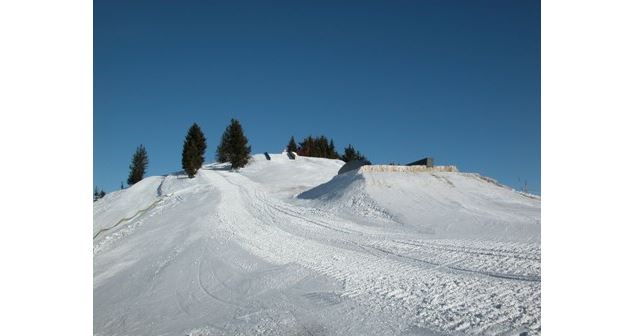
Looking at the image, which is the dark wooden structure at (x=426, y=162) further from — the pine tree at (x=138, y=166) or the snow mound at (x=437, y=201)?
the pine tree at (x=138, y=166)

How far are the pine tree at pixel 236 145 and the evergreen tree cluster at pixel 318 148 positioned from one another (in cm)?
1388

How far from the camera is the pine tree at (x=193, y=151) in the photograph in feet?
97.1

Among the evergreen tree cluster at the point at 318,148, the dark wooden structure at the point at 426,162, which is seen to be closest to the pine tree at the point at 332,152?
the evergreen tree cluster at the point at 318,148

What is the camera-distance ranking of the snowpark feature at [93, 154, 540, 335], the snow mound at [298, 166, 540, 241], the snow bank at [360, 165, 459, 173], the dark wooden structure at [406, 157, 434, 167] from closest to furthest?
the snowpark feature at [93, 154, 540, 335] → the snow mound at [298, 166, 540, 241] → the snow bank at [360, 165, 459, 173] → the dark wooden structure at [406, 157, 434, 167]

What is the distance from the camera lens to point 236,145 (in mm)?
36031

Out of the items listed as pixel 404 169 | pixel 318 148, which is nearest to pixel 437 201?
pixel 404 169

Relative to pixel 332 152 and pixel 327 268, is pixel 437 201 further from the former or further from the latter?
pixel 332 152

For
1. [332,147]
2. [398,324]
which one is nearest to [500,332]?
[398,324]

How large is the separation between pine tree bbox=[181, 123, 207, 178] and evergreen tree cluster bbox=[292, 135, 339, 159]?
55.4 ft

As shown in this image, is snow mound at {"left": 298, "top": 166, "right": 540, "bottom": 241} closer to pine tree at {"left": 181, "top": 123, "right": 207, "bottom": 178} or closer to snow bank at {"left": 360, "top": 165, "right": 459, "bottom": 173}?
snow bank at {"left": 360, "top": 165, "right": 459, "bottom": 173}

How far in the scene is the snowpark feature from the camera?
3963 mm

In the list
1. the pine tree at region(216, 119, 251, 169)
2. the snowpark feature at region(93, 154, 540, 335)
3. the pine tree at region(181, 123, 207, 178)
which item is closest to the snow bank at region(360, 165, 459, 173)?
the snowpark feature at region(93, 154, 540, 335)
